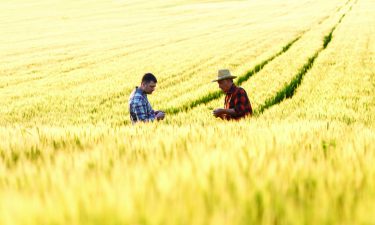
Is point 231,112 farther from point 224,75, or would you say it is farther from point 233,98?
point 224,75

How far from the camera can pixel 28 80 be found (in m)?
20.8

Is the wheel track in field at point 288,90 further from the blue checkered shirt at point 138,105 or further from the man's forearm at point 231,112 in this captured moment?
the blue checkered shirt at point 138,105

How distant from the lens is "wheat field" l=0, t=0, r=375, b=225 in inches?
55.4

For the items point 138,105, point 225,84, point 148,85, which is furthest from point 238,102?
point 138,105

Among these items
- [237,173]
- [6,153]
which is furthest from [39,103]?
[237,173]

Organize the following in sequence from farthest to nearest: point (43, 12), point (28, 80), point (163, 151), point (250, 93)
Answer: point (43, 12) → point (28, 80) → point (250, 93) → point (163, 151)

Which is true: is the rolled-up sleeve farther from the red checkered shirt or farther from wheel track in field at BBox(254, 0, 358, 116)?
wheel track in field at BBox(254, 0, 358, 116)

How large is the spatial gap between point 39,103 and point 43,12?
7125 centimetres

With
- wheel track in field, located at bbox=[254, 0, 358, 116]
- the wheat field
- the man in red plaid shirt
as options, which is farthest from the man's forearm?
wheel track in field, located at bbox=[254, 0, 358, 116]

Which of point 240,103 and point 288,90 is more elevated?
point 240,103

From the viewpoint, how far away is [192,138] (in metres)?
3.11

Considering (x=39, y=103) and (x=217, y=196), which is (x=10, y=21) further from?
(x=217, y=196)

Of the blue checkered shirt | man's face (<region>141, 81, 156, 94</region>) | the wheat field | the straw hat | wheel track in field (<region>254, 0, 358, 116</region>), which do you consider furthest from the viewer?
wheel track in field (<region>254, 0, 358, 116</region>)

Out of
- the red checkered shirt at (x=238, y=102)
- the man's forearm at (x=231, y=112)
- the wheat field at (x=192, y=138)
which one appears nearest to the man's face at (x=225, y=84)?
the red checkered shirt at (x=238, y=102)
